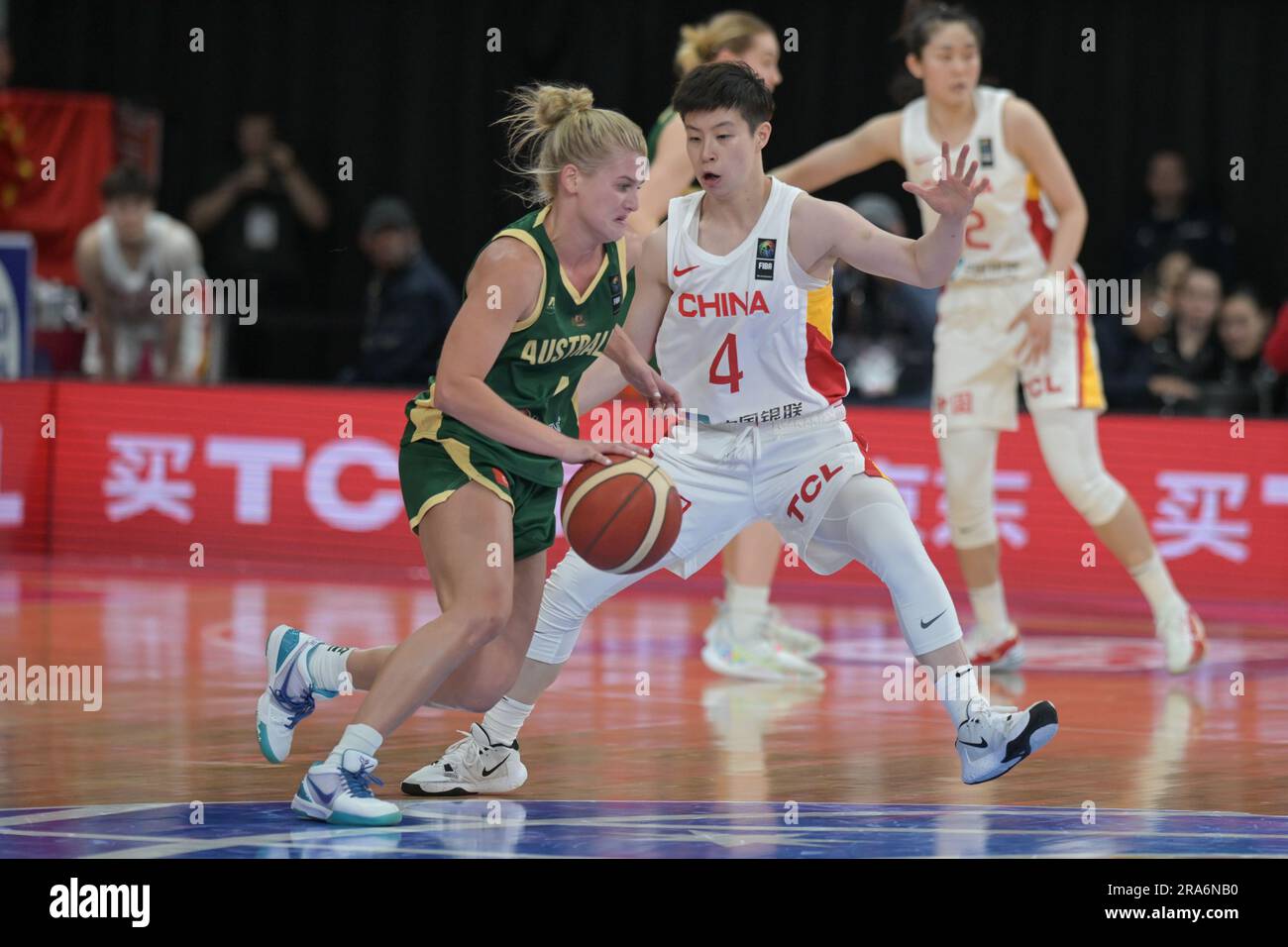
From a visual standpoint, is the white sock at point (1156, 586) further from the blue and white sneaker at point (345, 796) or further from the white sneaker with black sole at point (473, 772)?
the blue and white sneaker at point (345, 796)

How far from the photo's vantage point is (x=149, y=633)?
8.88 metres

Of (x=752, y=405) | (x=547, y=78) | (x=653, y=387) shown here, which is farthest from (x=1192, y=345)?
(x=653, y=387)

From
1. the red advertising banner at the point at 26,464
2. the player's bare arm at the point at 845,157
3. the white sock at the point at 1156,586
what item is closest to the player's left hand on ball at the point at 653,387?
the player's bare arm at the point at 845,157

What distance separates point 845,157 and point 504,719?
3374 millimetres

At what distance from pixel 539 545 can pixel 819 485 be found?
0.85 metres

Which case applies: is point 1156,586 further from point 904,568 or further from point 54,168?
point 54,168

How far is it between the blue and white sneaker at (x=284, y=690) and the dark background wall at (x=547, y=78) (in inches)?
349

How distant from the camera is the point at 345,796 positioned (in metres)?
5.14

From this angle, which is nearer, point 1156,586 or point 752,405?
point 752,405

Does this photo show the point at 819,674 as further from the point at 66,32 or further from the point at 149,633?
the point at 66,32

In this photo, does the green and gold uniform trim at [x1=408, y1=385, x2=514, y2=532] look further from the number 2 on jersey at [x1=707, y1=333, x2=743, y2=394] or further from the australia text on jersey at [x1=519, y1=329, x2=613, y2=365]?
the number 2 on jersey at [x1=707, y1=333, x2=743, y2=394]

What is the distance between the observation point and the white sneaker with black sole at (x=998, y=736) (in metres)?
5.47

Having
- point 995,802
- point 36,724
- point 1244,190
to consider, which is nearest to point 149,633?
point 36,724
